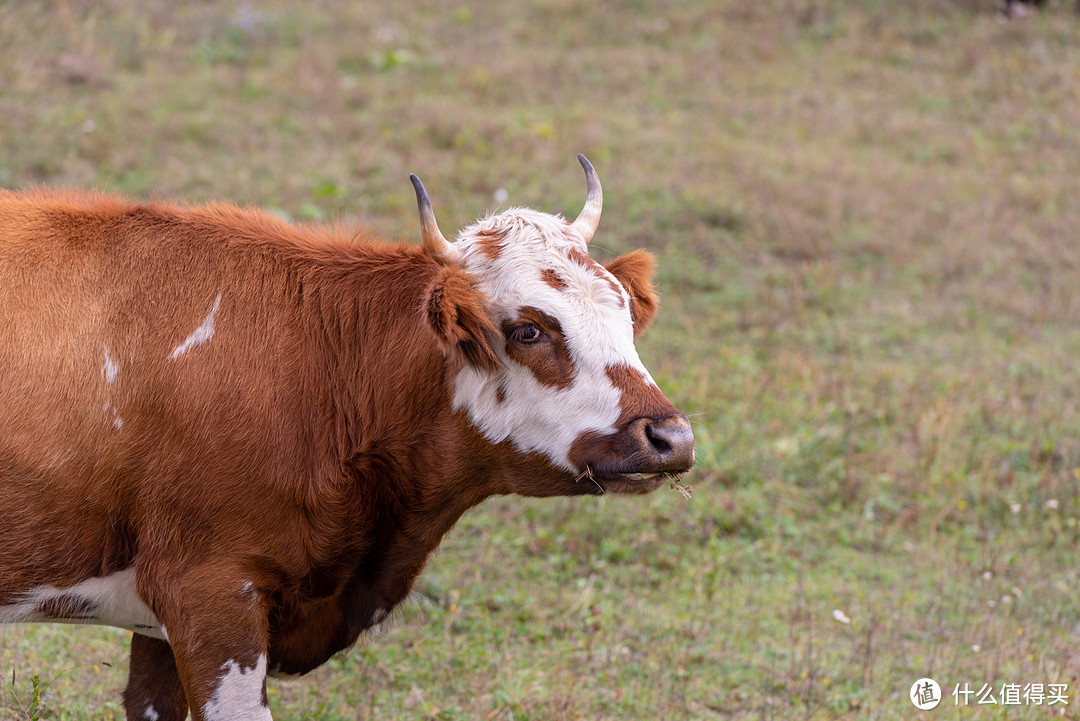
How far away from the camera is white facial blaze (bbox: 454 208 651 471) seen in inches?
150

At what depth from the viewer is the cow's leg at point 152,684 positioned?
14.3 ft

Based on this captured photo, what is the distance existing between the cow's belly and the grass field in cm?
62

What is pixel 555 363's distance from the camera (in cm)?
384

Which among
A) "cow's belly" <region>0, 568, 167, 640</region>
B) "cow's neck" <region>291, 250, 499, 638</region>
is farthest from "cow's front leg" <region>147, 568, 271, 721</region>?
"cow's neck" <region>291, 250, 499, 638</region>

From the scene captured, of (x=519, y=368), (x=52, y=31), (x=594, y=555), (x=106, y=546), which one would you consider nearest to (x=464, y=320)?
(x=519, y=368)

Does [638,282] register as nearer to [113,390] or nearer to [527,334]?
[527,334]

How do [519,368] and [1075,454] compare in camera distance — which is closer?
[519,368]

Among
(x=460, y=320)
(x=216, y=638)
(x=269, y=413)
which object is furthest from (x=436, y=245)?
(x=216, y=638)

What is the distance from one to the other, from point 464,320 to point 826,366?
229 inches

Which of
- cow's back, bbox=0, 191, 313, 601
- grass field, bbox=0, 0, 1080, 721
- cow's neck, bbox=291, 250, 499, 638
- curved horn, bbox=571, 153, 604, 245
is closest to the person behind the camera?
cow's back, bbox=0, 191, 313, 601

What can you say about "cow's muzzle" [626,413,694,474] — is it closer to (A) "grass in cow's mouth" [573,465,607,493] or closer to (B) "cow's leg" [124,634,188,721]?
(A) "grass in cow's mouth" [573,465,607,493]

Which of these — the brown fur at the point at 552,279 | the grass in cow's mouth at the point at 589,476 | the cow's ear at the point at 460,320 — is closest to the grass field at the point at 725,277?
the grass in cow's mouth at the point at 589,476

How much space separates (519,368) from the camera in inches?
153

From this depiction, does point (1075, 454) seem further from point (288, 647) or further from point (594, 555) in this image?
point (288, 647)
